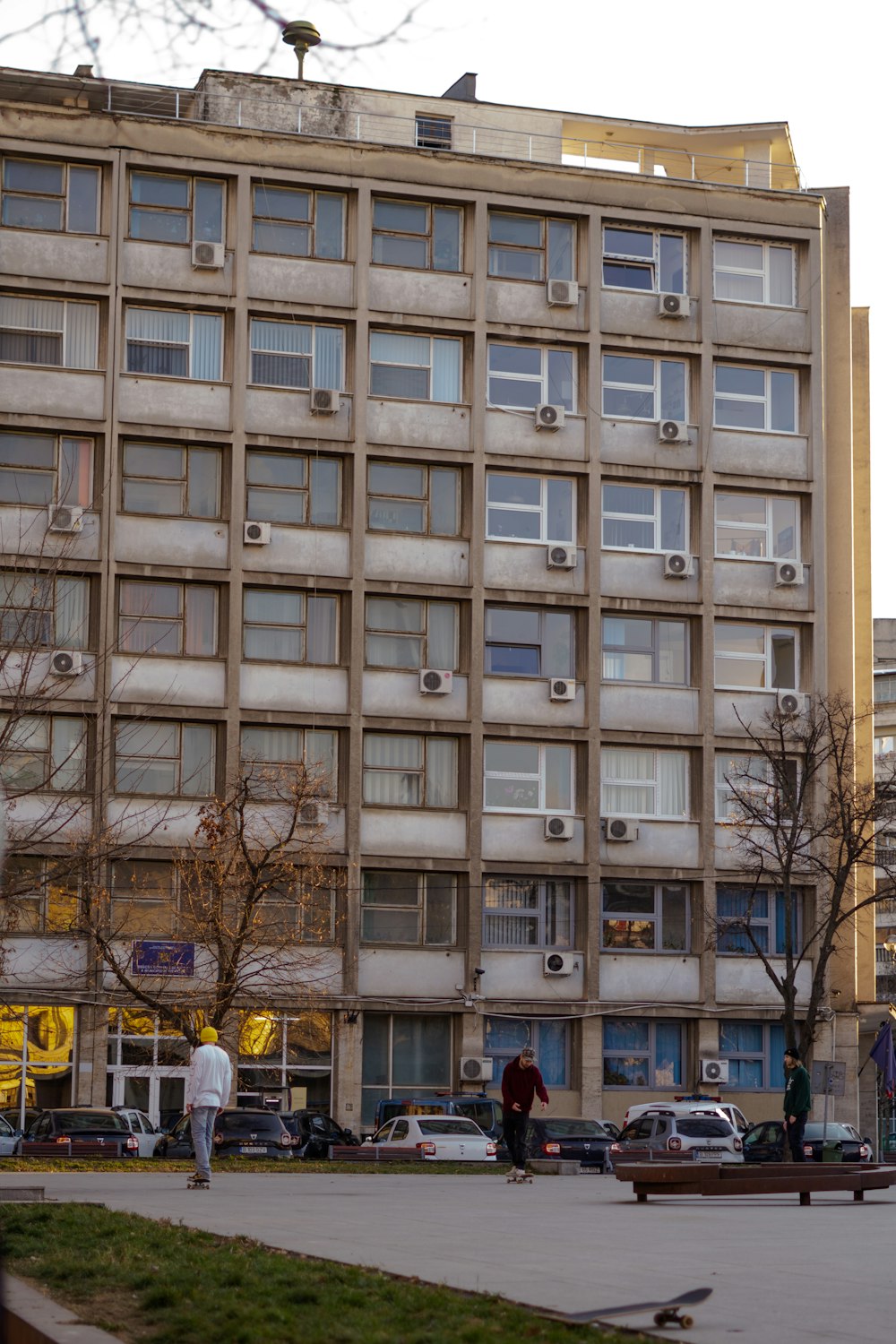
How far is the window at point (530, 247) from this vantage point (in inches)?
1889

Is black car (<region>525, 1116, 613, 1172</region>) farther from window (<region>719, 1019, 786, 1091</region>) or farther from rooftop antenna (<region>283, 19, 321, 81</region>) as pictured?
rooftop antenna (<region>283, 19, 321, 81</region>)

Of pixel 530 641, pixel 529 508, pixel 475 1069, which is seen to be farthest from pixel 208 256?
pixel 475 1069

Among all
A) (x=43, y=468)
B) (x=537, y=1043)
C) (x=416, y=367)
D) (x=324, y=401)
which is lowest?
(x=537, y=1043)

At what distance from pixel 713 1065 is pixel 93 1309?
38.0 metres

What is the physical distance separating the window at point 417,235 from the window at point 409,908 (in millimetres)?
13948

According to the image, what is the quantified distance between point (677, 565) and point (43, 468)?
1440 centimetres

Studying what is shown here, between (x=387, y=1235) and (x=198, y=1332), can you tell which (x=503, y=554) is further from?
(x=198, y=1332)

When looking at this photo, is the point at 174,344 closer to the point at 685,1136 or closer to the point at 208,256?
the point at 208,256

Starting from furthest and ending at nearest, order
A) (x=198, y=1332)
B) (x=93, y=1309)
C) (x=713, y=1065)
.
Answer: (x=713, y=1065) < (x=93, y=1309) < (x=198, y=1332)

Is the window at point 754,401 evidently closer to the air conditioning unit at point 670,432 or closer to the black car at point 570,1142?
the air conditioning unit at point 670,432

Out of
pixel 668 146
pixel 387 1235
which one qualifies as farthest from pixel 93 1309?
pixel 668 146

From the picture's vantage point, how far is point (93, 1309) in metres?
8.93

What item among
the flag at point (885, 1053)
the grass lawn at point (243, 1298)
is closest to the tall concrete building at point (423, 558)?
the flag at point (885, 1053)

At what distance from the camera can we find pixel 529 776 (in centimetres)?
4638
